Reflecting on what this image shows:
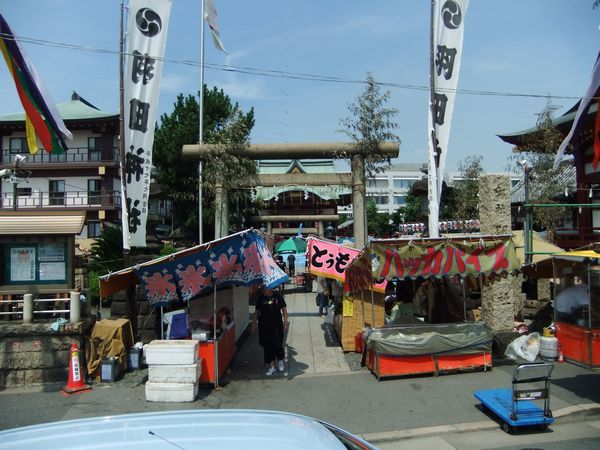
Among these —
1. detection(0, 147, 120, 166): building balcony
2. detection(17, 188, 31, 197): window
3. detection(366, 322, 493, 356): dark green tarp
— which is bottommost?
detection(366, 322, 493, 356): dark green tarp

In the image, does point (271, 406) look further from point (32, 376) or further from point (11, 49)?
point (11, 49)

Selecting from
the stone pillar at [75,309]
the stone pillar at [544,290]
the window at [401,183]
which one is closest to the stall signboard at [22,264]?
the stone pillar at [75,309]

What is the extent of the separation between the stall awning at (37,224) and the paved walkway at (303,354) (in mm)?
4427

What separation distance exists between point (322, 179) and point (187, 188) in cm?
1581

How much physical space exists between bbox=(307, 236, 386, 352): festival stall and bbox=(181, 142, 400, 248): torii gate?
2655 mm

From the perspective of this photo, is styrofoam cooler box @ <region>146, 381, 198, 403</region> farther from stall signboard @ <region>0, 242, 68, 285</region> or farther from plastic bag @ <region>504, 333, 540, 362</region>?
plastic bag @ <region>504, 333, 540, 362</region>

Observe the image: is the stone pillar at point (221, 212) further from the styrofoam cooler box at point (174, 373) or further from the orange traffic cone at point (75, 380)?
the styrofoam cooler box at point (174, 373)

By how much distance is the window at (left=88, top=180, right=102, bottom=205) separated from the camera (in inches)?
1515

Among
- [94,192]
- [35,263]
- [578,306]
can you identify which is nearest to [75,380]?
[35,263]

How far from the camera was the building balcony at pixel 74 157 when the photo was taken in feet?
126

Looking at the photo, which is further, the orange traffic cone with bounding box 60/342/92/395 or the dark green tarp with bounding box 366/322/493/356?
the dark green tarp with bounding box 366/322/493/356

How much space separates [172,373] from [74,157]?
35633 millimetres

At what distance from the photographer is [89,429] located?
111 inches

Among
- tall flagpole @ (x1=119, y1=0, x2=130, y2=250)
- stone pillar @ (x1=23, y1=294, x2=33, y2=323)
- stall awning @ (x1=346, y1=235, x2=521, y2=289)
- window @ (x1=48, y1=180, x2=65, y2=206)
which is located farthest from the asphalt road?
window @ (x1=48, y1=180, x2=65, y2=206)
